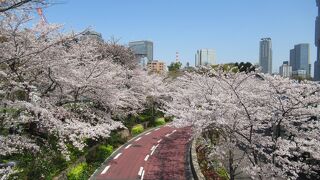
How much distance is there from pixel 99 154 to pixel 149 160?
273cm

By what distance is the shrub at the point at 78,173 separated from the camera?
540 inches

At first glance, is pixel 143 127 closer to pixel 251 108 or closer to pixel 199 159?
pixel 199 159

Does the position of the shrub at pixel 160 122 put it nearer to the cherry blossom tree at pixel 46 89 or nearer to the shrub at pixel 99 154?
the shrub at pixel 99 154

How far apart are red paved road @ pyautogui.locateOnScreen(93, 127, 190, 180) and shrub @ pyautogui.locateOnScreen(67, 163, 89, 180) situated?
624mm

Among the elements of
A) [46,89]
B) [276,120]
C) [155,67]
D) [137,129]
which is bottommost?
[137,129]

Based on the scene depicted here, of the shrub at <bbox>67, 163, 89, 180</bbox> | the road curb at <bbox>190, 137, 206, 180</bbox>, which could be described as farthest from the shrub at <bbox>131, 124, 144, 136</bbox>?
the shrub at <bbox>67, 163, 89, 180</bbox>

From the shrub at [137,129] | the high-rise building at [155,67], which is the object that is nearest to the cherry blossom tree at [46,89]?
the shrub at [137,129]

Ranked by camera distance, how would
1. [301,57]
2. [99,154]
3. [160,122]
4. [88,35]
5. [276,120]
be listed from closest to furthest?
1. [276,120]
2. [88,35]
3. [99,154]
4. [160,122]
5. [301,57]

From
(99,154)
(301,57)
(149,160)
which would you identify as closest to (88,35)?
(99,154)

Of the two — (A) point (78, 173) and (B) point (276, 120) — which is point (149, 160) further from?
(B) point (276, 120)

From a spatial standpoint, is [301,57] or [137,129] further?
[301,57]

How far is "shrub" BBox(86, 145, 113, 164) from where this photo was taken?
17.3 m

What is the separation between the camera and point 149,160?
61.4ft

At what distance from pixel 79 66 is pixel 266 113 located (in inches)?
428
